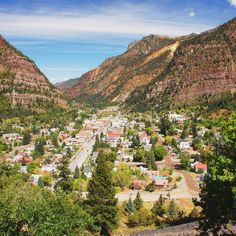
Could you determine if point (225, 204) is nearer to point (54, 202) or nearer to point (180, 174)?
point (54, 202)

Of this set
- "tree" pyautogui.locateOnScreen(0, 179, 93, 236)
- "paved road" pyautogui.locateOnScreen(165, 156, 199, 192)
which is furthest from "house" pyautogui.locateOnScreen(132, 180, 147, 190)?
"tree" pyautogui.locateOnScreen(0, 179, 93, 236)

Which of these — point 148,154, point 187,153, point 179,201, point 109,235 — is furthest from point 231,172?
point 187,153

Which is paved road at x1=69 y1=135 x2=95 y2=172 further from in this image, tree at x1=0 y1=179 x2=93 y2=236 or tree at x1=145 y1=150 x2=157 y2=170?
tree at x1=0 y1=179 x2=93 y2=236

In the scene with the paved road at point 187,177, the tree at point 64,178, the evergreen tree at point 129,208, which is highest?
the tree at point 64,178

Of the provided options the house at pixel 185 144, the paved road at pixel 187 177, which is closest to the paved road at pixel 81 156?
the paved road at pixel 187 177

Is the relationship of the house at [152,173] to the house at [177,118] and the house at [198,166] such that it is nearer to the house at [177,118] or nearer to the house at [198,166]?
the house at [198,166]

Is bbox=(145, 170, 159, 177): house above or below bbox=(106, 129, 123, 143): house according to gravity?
below
